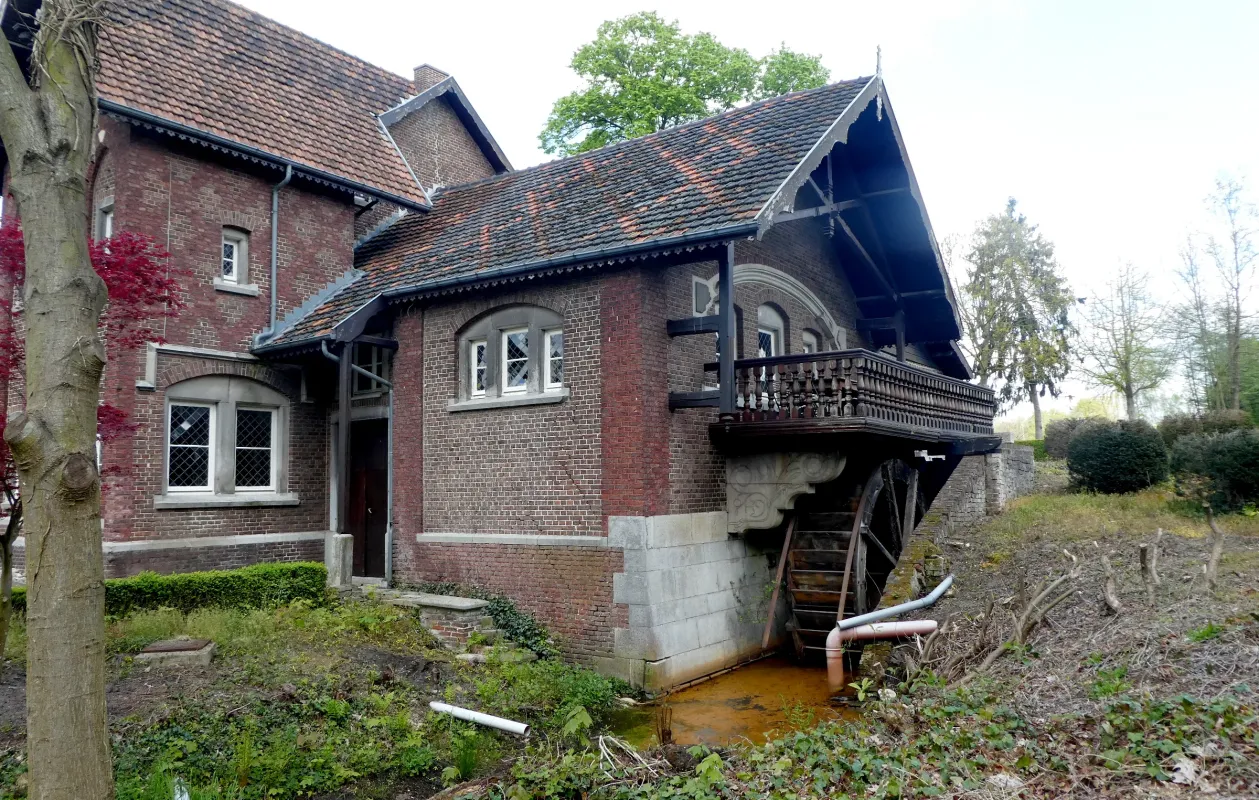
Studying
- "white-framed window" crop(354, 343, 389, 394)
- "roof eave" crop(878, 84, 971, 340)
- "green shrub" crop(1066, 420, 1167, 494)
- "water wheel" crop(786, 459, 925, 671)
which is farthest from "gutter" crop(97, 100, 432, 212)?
"green shrub" crop(1066, 420, 1167, 494)

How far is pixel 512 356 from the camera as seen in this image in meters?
12.6

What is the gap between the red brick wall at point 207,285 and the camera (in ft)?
40.2

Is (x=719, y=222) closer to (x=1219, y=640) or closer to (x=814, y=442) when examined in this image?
(x=814, y=442)

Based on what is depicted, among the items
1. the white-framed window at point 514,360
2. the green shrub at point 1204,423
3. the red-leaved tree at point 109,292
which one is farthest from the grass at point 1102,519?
the red-leaved tree at point 109,292

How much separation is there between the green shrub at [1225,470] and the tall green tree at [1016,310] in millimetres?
19585

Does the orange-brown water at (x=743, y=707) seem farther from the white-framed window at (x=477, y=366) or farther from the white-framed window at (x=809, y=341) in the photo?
the white-framed window at (x=809, y=341)

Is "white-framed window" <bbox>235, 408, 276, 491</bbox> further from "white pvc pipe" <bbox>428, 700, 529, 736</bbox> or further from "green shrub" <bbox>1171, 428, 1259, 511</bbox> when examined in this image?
"green shrub" <bbox>1171, 428, 1259, 511</bbox>

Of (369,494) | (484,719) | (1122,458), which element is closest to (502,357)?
(369,494)

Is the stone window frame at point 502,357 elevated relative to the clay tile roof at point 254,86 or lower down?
lower down

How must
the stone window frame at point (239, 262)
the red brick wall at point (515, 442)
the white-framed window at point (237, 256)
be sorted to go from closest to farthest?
1. the red brick wall at point (515, 442)
2. the stone window frame at point (239, 262)
3. the white-framed window at point (237, 256)

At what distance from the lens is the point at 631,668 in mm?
10836

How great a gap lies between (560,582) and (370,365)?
16.8 feet

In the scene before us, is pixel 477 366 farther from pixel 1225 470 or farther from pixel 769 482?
pixel 1225 470

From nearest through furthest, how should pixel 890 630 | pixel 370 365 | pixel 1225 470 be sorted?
pixel 890 630 < pixel 370 365 < pixel 1225 470
